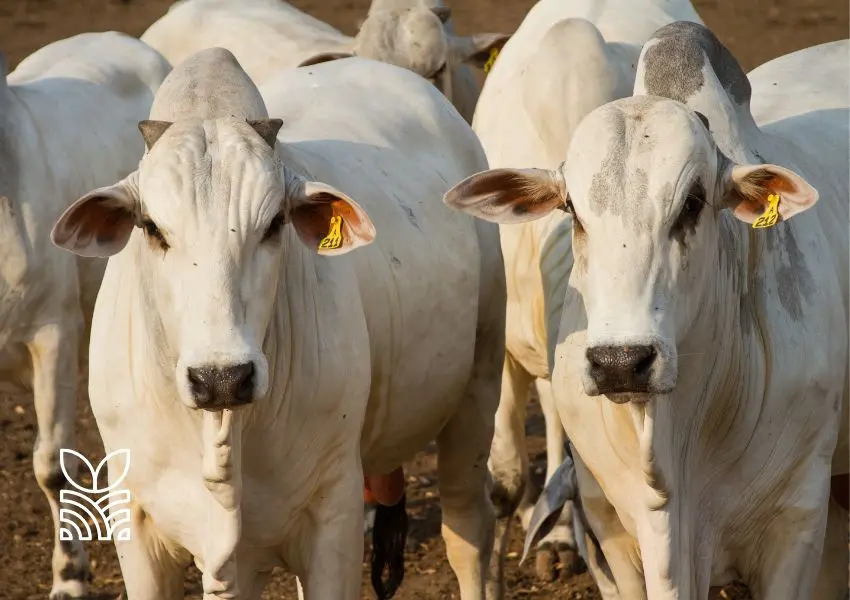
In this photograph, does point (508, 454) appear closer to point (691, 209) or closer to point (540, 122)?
point (540, 122)

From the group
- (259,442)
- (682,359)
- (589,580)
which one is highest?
(682,359)

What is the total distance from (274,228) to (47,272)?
9.15ft

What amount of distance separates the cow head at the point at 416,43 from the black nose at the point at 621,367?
4.82 metres

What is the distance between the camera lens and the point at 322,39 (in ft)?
32.2

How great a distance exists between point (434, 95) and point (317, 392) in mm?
1938

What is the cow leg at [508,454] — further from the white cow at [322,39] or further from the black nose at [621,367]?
the black nose at [621,367]

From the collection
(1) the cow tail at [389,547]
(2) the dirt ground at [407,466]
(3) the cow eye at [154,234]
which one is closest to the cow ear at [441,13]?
(2) the dirt ground at [407,466]

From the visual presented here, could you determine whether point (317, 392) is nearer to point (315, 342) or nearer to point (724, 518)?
point (315, 342)

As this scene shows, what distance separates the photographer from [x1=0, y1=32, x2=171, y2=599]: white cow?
7.11 m

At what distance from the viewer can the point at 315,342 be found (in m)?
5.00

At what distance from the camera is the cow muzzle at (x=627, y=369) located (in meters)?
4.32

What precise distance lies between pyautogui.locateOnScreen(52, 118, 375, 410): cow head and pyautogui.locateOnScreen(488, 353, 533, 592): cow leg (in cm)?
253

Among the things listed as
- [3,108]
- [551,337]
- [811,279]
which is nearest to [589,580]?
[551,337]

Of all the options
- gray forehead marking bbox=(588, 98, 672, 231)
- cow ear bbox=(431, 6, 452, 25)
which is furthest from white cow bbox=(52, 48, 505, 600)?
cow ear bbox=(431, 6, 452, 25)
